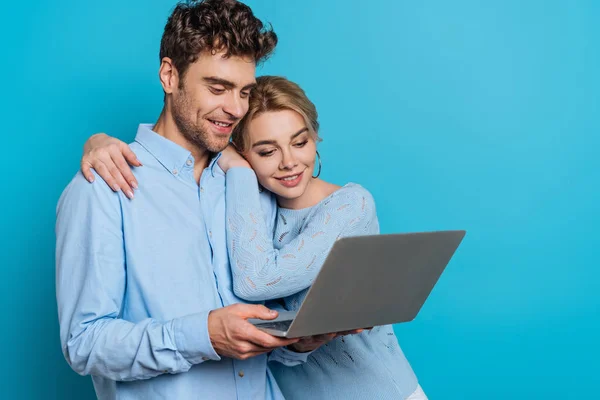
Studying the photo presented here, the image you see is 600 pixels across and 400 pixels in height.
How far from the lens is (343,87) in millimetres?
3402

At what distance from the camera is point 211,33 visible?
2.04 meters

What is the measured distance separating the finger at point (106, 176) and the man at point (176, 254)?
18 mm

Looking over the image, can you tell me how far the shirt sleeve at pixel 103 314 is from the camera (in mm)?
1688

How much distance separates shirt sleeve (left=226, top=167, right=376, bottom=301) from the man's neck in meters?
0.10

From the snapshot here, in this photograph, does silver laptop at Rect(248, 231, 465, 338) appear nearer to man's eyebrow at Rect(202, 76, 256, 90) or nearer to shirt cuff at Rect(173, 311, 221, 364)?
shirt cuff at Rect(173, 311, 221, 364)

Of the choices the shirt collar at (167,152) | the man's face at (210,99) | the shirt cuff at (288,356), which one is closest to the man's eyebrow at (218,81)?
the man's face at (210,99)

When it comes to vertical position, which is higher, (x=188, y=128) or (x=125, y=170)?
(x=188, y=128)

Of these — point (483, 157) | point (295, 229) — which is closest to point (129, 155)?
point (295, 229)

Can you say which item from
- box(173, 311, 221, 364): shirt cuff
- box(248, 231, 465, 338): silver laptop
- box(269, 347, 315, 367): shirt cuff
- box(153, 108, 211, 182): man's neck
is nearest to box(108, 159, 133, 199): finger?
box(153, 108, 211, 182): man's neck

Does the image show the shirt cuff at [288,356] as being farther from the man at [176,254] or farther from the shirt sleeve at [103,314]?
the shirt sleeve at [103,314]

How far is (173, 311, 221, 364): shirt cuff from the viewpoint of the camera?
169 cm

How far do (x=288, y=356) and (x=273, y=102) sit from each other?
818mm

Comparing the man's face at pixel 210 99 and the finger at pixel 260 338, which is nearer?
the finger at pixel 260 338

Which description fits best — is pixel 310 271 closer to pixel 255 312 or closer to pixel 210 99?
pixel 255 312
